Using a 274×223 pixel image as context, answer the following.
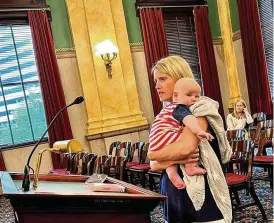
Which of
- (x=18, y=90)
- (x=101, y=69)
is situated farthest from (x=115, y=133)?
(x=18, y=90)

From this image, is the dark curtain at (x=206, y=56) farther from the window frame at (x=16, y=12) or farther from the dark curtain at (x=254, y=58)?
the window frame at (x=16, y=12)

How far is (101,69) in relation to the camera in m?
7.98

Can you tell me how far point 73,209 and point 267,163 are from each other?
286cm

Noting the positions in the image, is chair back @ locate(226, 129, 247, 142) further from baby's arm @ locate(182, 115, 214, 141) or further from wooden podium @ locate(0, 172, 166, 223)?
baby's arm @ locate(182, 115, 214, 141)

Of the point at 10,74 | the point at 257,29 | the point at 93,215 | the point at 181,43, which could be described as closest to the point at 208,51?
the point at 181,43

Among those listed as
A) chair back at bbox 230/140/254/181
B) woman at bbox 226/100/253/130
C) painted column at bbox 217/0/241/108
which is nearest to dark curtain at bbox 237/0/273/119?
painted column at bbox 217/0/241/108

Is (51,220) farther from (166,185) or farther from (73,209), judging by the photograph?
(166,185)

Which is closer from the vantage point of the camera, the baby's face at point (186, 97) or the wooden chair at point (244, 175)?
the baby's face at point (186, 97)

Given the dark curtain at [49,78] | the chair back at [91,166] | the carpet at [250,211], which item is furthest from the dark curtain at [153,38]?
the chair back at [91,166]

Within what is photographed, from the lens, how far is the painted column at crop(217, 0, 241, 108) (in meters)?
9.41

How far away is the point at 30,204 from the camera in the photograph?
217 cm

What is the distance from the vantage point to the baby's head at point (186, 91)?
157 centimetres

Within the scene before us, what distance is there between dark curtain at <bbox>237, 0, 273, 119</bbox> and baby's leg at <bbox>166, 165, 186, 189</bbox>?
7.14 meters

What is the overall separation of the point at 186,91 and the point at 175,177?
13.9 inches
